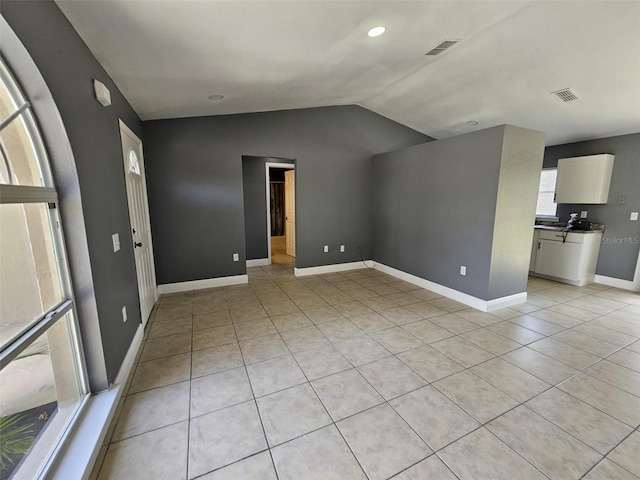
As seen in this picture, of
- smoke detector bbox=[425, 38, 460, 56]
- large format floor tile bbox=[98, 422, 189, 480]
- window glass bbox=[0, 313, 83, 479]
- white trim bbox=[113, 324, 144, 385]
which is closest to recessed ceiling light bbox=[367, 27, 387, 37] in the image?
smoke detector bbox=[425, 38, 460, 56]

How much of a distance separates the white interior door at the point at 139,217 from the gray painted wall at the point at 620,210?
6.60 m

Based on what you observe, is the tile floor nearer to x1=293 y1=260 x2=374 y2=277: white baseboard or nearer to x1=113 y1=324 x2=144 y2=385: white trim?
x1=113 y1=324 x2=144 y2=385: white trim

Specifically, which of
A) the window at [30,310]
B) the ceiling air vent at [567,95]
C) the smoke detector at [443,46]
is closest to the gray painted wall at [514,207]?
the ceiling air vent at [567,95]

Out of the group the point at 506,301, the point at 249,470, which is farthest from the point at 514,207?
the point at 249,470

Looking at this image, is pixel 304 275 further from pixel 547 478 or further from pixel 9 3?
pixel 9 3

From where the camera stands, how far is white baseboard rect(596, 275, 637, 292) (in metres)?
4.12

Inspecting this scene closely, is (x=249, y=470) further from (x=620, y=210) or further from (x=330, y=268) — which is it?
(x=620, y=210)

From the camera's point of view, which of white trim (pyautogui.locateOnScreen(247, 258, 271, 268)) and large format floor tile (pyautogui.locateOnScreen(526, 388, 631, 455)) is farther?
white trim (pyautogui.locateOnScreen(247, 258, 271, 268))

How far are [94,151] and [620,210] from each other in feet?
21.6

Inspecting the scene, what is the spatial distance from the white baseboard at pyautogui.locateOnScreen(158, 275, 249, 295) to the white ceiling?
2285 millimetres

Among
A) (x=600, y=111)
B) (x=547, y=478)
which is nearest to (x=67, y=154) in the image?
(x=547, y=478)

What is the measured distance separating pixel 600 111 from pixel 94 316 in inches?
229

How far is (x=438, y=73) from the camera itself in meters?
3.37

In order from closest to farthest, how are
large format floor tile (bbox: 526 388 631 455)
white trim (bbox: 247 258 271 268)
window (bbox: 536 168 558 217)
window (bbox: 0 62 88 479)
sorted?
window (bbox: 0 62 88 479) → large format floor tile (bbox: 526 388 631 455) → window (bbox: 536 168 558 217) → white trim (bbox: 247 258 271 268)
